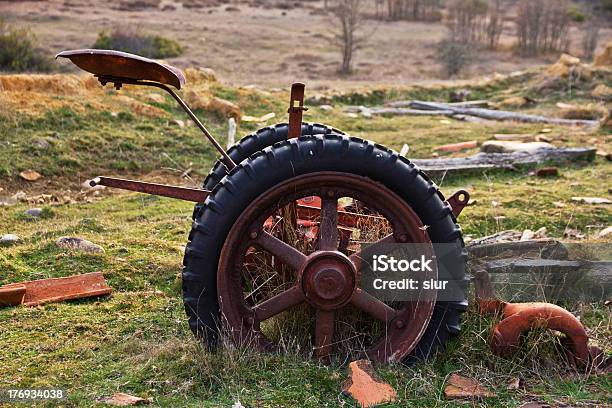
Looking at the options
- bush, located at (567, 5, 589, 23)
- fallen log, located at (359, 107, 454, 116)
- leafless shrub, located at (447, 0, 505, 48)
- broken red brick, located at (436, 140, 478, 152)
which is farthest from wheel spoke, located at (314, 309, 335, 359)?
bush, located at (567, 5, 589, 23)

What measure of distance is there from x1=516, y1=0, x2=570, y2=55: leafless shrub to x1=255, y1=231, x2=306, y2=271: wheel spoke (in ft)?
99.1

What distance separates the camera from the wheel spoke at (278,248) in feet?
12.6

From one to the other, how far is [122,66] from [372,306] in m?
1.79

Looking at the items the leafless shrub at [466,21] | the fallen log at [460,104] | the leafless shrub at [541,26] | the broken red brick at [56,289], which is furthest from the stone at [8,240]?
the leafless shrub at [541,26]

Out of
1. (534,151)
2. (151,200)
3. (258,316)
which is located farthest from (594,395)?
(534,151)

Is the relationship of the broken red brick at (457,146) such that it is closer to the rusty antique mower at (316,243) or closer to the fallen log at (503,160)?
the fallen log at (503,160)

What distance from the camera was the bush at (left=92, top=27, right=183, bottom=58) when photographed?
24.9m

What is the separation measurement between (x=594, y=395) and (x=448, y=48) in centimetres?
2486

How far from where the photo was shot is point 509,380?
12.5 ft

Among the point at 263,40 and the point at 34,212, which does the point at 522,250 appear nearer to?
the point at 34,212

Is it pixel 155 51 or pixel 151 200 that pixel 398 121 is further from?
pixel 155 51

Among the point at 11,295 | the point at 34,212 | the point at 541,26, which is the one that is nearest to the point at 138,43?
the point at 541,26

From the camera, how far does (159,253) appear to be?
6.20 metres

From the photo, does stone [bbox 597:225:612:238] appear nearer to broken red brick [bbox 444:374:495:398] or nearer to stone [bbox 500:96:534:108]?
broken red brick [bbox 444:374:495:398]
